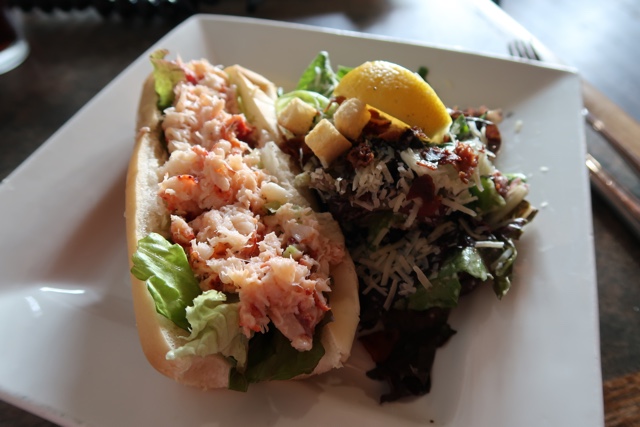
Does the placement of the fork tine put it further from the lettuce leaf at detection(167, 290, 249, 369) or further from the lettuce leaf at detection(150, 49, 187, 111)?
the lettuce leaf at detection(167, 290, 249, 369)

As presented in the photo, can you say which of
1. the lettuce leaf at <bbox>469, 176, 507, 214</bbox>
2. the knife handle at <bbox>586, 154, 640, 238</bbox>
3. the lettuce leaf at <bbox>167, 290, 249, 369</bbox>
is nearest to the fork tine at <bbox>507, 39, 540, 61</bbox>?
the knife handle at <bbox>586, 154, 640, 238</bbox>

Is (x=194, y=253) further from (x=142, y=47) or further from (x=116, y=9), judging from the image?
(x=116, y=9)

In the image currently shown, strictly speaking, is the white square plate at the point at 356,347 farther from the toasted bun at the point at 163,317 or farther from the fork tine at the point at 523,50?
the fork tine at the point at 523,50

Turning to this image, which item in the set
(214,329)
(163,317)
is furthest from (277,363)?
(163,317)

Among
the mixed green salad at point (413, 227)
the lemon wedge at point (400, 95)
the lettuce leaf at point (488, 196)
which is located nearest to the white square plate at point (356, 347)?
the mixed green salad at point (413, 227)

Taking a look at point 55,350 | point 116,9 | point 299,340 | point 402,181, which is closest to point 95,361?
point 55,350
